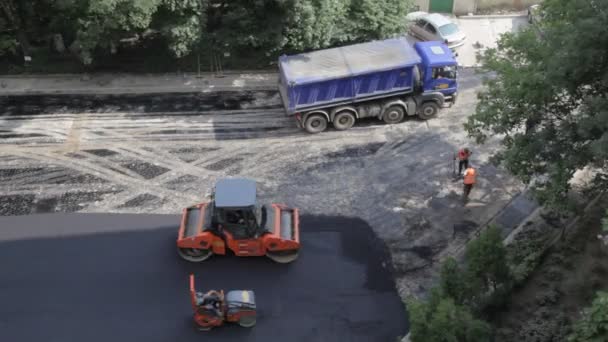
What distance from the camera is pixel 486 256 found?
47.5 feet

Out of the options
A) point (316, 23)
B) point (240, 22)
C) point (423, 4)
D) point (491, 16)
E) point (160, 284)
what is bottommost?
point (160, 284)

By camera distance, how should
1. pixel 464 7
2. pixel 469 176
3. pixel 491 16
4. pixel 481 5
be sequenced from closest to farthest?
pixel 469 176, pixel 491 16, pixel 464 7, pixel 481 5

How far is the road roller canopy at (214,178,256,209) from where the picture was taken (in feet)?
53.8

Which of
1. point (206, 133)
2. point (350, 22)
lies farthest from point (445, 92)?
point (206, 133)

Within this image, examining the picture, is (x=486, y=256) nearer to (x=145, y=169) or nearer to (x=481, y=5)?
(x=145, y=169)

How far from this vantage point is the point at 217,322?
50.4 feet

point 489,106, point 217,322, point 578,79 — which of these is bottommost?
point 217,322

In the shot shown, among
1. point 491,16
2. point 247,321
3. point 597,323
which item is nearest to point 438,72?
point 491,16

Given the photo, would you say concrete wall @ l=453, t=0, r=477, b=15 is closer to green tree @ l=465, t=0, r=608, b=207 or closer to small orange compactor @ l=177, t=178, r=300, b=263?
green tree @ l=465, t=0, r=608, b=207

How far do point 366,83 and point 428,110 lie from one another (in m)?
2.56

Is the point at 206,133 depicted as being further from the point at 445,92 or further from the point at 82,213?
the point at 445,92

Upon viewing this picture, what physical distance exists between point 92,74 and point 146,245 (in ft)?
38.5

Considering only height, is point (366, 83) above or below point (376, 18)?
below

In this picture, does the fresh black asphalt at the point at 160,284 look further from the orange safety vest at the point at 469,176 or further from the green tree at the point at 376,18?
the green tree at the point at 376,18
